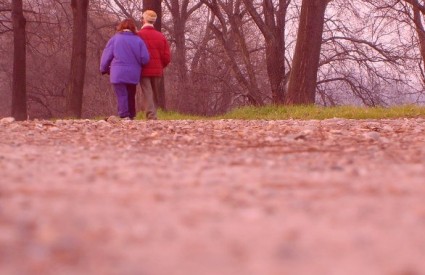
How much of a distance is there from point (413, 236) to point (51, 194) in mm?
1358

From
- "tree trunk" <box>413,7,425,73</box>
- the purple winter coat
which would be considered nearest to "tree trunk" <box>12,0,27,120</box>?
the purple winter coat

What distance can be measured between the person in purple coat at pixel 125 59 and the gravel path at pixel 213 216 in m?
7.43

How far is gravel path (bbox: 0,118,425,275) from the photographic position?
1869 millimetres

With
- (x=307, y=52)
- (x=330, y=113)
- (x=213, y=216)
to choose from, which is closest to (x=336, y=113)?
(x=330, y=113)

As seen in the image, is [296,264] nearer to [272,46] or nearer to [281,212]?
[281,212]

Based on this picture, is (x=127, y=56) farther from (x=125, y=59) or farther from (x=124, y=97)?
(x=124, y=97)

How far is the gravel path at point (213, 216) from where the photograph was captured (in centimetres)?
187

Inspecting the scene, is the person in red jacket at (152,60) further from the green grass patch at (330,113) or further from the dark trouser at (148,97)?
the green grass patch at (330,113)

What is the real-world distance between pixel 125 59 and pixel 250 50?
14.9m

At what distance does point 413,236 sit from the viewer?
6.93 feet

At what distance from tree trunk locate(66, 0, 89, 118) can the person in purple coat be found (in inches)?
261

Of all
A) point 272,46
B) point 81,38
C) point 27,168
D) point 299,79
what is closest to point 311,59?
point 299,79

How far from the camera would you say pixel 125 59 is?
11.6 meters

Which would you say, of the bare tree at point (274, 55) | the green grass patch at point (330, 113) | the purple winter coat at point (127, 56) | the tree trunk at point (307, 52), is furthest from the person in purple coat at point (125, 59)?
the bare tree at point (274, 55)
